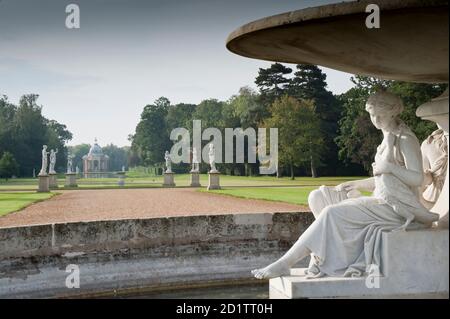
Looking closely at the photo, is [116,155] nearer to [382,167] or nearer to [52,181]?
[52,181]

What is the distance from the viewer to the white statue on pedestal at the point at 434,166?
4875mm

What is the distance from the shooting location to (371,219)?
4.54 m

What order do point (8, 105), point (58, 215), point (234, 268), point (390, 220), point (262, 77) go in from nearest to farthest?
point (390, 220)
point (234, 268)
point (58, 215)
point (262, 77)
point (8, 105)

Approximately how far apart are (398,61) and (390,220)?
1.24 m

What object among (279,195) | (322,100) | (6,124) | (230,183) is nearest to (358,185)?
(279,195)

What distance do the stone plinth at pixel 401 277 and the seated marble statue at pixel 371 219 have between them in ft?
0.26

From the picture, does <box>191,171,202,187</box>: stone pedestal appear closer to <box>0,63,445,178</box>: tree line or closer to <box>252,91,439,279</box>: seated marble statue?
<box>0,63,445,178</box>: tree line

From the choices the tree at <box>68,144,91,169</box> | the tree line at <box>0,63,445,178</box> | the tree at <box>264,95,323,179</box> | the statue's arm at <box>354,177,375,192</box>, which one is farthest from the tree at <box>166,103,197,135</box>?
the statue's arm at <box>354,177,375,192</box>

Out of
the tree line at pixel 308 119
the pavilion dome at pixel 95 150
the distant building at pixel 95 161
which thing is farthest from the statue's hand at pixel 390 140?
the pavilion dome at pixel 95 150

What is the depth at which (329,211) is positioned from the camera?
4.54m

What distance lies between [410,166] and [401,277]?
2.85 feet

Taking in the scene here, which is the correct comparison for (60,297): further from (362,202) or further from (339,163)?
(339,163)

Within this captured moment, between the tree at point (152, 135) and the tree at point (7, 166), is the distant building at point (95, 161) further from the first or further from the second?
the tree at point (7, 166)
